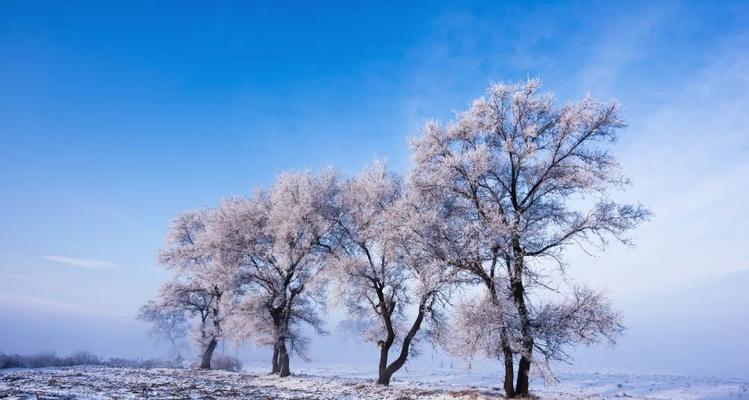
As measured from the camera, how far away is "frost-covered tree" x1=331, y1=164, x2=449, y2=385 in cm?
2553

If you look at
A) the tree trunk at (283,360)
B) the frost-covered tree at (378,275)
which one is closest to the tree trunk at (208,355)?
the tree trunk at (283,360)

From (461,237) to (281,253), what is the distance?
16.6 metres

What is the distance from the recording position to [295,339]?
110 feet

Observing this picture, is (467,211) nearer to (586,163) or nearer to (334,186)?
(586,163)

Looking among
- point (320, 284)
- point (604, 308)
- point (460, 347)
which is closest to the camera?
point (604, 308)

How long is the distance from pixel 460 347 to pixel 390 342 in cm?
929

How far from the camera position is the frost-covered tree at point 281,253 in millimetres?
30141

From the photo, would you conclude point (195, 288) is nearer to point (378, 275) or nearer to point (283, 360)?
point (283, 360)

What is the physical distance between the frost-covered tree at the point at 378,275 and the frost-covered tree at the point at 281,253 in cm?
252

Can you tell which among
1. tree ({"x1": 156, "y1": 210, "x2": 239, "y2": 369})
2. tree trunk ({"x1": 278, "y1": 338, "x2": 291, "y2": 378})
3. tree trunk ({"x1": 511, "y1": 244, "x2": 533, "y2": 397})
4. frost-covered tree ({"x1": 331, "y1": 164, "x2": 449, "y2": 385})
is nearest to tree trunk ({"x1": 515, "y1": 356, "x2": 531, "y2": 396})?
tree trunk ({"x1": 511, "y1": 244, "x2": 533, "y2": 397})

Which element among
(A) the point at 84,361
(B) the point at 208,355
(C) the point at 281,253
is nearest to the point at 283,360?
(C) the point at 281,253

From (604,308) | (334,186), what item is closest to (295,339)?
(334,186)

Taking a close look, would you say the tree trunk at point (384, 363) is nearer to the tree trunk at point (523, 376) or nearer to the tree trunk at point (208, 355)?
the tree trunk at point (523, 376)

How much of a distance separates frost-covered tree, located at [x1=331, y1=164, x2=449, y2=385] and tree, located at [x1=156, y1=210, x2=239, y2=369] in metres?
14.0
